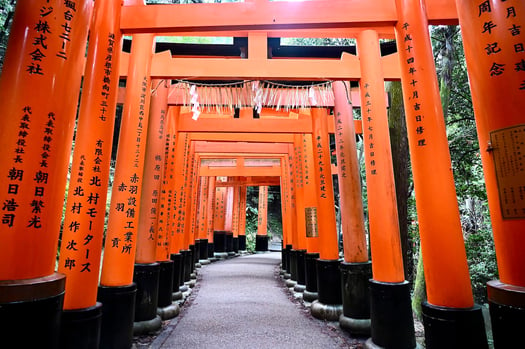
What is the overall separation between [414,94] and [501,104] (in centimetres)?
124

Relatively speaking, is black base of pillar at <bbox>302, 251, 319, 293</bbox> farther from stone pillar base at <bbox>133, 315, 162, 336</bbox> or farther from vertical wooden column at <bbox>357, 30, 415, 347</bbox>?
stone pillar base at <bbox>133, 315, 162, 336</bbox>

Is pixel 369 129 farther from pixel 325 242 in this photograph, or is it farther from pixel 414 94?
pixel 325 242

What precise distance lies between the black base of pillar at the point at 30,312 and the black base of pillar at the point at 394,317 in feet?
10.8

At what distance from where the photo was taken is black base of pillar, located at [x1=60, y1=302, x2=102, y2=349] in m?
2.70

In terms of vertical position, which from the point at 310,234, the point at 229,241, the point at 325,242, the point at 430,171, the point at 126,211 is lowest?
the point at 229,241

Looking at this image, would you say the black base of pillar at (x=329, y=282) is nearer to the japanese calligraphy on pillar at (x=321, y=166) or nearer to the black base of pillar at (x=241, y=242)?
the japanese calligraphy on pillar at (x=321, y=166)

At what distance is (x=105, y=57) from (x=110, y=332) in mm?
3165

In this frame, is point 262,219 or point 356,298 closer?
point 356,298

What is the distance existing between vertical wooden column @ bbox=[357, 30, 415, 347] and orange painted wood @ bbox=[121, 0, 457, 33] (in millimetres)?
909

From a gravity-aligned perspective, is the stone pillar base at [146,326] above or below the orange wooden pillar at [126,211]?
below

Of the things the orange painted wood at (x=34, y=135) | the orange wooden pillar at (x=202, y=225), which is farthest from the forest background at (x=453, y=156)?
the orange wooden pillar at (x=202, y=225)

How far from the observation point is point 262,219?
18609mm

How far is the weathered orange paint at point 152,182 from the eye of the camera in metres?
4.80

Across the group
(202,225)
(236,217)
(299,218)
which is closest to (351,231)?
(299,218)
